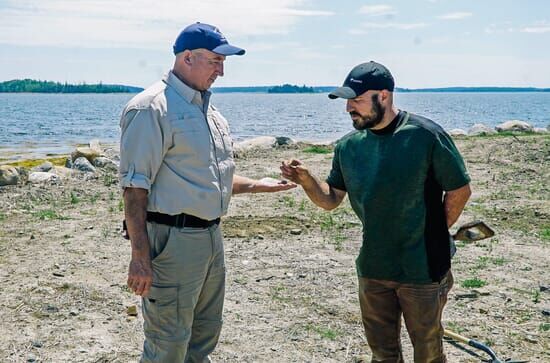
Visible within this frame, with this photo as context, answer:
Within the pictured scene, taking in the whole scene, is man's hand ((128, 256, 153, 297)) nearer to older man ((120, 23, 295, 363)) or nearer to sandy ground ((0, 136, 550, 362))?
older man ((120, 23, 295, 363))

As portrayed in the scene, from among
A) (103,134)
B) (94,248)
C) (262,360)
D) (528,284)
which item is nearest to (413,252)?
(262,360)

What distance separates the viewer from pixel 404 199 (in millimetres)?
4023

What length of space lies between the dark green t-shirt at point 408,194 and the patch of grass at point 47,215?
24.4 ft

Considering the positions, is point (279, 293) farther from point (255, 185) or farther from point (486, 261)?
point (486, 261)

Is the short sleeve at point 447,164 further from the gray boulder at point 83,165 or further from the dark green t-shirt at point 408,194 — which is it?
the gray boulder at point 83,165

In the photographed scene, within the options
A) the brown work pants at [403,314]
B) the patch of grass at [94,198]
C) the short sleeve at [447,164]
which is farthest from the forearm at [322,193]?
the patch of grass at [94,198]

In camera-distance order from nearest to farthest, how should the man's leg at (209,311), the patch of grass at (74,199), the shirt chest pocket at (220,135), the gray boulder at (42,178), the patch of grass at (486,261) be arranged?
the shirt chest pocket at (220,135) → the man's leg at (209,311) → the patch of grass at (486,261) → the patch of grass at (74,199) → the gray boulder at (42,178)

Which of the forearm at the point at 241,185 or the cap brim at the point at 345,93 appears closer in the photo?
the cap brim at the point at 345,93

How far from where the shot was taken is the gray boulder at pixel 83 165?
55.8 feet

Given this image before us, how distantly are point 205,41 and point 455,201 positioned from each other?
1790 millimetres

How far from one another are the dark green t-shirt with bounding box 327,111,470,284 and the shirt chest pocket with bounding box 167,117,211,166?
0.98 m

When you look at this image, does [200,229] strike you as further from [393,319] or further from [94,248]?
[94,248]

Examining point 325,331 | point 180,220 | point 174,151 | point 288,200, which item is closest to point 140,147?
point 174,151

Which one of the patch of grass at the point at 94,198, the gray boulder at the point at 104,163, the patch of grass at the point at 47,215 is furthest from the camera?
the gray boulder at the point at 104,163
